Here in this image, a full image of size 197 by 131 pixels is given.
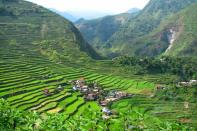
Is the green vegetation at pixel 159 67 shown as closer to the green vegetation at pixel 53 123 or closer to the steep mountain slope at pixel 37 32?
the steep mountain slope at pixel 37 32

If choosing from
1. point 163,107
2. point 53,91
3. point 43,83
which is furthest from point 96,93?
point 163,107

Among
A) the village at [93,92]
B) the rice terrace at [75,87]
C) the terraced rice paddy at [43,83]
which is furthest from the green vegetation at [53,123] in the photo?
the village at [93,92]

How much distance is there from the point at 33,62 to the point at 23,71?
13.0m

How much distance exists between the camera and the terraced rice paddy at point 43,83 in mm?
65812

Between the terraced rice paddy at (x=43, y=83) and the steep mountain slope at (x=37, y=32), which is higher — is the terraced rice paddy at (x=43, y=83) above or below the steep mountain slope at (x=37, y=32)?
below

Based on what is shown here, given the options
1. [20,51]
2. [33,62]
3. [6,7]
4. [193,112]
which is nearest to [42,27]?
[6,7]

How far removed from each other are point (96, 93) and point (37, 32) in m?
64.0

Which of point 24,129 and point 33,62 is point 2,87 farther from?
point 24,129

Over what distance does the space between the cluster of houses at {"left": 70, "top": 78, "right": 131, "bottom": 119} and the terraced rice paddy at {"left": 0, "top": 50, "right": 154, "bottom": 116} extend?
176 centimetres

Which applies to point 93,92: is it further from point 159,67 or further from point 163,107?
point 159,67

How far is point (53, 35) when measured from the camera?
142625mm

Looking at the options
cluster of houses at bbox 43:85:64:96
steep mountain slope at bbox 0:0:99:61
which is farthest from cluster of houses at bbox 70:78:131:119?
steep mountain slope at bbox 0:0:99:61

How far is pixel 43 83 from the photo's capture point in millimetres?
81875

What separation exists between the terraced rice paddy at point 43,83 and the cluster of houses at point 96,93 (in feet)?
5.79
